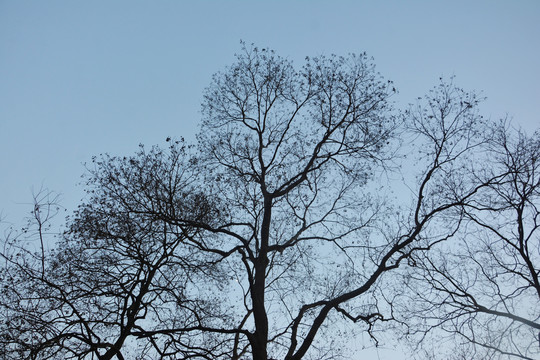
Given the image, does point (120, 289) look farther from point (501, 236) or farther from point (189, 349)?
point (501, 236)

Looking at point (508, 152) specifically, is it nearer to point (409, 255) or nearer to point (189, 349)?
point (409, 255)

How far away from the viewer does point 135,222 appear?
991cm

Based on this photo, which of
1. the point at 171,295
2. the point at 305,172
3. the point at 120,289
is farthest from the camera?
the point at 305,172

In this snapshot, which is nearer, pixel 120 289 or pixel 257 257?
pixel 120 289

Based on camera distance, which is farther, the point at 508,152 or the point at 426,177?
the point at 508,152

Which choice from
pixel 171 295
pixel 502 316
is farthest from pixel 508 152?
pixel 171 295

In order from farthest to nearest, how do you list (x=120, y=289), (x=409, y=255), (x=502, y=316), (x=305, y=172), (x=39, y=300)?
(x=305, y=172)
(x=502, y=316)
(x=409, y=255)
(x=120, y=289)
(x=39, y=300)

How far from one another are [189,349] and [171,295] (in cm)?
134

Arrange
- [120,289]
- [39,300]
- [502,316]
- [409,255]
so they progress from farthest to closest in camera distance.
Result: [502,316]
[409,255]
[120,289]
[39,300]

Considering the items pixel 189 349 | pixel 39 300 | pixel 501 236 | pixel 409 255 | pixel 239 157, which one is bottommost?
pixel 189 349

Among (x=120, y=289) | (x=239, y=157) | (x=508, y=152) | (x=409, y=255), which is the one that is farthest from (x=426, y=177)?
(x=120, y=289)

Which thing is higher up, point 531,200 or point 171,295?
point 531,200

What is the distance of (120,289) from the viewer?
908 cm

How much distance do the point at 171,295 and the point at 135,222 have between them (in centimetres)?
186
